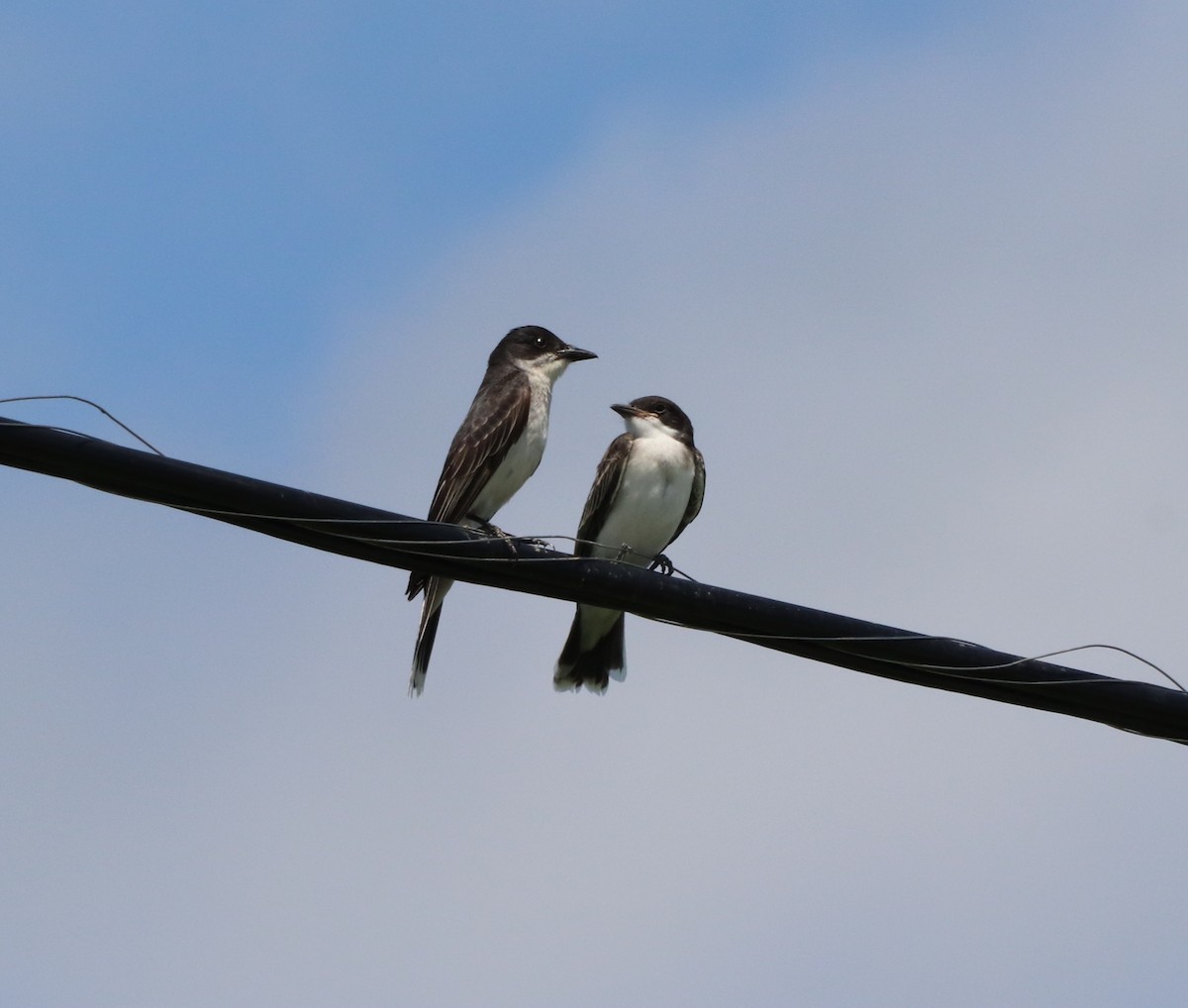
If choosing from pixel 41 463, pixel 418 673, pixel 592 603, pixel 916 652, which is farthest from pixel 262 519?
pixel 418 673

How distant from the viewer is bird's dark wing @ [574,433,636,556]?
1197cm

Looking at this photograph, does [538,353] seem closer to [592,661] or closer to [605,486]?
[605,486]

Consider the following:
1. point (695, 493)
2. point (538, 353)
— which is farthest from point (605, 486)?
point (538, 353)

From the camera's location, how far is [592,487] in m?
12.1

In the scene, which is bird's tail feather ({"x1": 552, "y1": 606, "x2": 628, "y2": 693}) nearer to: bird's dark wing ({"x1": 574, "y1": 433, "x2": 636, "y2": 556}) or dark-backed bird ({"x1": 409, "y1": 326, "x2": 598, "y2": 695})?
bird's dark wing ({"x1": 574, "y1": 433, "x2": 636, "y2": 556})

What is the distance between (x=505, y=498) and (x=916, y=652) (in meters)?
5.46

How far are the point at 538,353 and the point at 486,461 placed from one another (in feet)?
4.68

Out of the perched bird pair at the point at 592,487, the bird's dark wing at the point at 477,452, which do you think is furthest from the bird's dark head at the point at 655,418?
the bird's dark wing at the point at 477,452

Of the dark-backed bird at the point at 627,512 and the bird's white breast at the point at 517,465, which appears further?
the dark-backed bird at the point at 627,512

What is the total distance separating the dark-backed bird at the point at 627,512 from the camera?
38.8ft

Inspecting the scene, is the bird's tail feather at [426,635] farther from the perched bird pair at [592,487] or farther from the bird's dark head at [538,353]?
the bird's dark head at [538,353]

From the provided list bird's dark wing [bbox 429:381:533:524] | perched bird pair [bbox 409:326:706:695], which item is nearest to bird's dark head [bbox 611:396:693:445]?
perched bird pair [bbox 409:326:706:695]

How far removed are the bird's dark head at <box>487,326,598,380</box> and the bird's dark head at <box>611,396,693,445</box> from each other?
1.66 ft

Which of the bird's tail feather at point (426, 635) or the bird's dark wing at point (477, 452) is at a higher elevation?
the bird's dark wing at point (477, 452)
